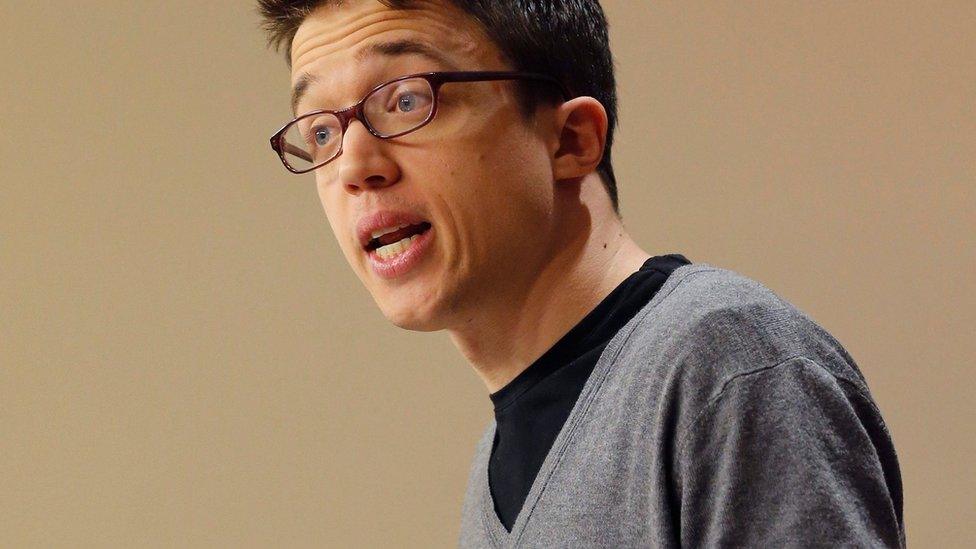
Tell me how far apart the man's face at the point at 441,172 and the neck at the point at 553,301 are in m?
0.02

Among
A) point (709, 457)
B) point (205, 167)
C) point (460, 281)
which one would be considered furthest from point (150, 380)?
point (709, 457)

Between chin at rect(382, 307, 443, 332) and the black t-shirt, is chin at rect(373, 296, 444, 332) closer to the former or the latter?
chin at rect(382, 307, 443, 332)

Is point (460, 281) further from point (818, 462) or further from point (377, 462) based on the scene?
point (377, 462)

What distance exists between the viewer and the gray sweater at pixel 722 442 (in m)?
0.83

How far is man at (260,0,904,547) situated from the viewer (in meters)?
0.86

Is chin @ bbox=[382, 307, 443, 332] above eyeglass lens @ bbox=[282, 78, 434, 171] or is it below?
below

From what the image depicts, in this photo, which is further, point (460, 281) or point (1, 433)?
point (1, 433)

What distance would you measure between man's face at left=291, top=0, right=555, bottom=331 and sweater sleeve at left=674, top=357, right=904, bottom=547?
0.30 metres

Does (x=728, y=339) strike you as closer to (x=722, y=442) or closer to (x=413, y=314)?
(x=722, y=442)

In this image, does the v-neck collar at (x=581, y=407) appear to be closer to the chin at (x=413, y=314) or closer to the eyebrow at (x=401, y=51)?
the chin at (x=413, y=314)

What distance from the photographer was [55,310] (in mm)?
2199

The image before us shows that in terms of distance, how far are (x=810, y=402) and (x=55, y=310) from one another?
1734 millimetres

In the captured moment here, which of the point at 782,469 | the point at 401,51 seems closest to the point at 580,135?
the point at 401,51

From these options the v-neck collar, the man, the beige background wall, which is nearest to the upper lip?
the man
